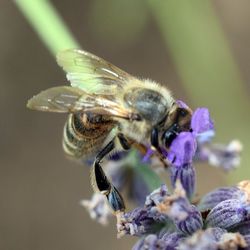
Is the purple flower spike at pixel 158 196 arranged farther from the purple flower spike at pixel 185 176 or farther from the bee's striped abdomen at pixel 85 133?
the bee's striped abdomen at pixel 85 133

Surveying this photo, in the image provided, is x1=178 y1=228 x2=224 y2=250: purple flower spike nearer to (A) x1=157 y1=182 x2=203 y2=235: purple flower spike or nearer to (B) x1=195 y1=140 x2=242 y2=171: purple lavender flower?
(A) x1=157 y1=182 x2=203 y2=235: purple flower spike

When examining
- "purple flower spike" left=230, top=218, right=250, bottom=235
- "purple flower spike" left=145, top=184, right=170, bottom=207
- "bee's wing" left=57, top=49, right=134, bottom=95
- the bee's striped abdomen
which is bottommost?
"purple flower spike" left=145, top=184, right=170, bottom=207

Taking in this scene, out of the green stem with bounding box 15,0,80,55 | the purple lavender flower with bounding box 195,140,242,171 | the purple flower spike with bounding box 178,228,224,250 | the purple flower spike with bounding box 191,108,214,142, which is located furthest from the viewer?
the green stem with bounding box 15,0,80,55

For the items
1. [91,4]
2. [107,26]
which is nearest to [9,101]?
[91,4]

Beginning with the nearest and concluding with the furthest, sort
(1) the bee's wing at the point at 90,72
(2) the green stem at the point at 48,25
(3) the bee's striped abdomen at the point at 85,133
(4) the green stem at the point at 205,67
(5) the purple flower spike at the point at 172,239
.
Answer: (5) the purple flower spike at the point at 172,239 < (3) the bee's striped abdomen at the point at 85,133 < (1) the bee's wing at the point at 90,72 < (2) the green stem at the point at 48,25 < (4) the green stem at the point at 205,67

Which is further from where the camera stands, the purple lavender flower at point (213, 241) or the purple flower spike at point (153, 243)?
the purple flower spike at point (153, 243)

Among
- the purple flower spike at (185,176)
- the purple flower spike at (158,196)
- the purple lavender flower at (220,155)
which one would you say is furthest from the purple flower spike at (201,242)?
the purple lavender flower at (220,155)

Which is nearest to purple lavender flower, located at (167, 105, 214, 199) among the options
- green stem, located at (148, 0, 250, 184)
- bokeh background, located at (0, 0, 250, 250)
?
bokeh background, located at (0, 0, 250, 250)
